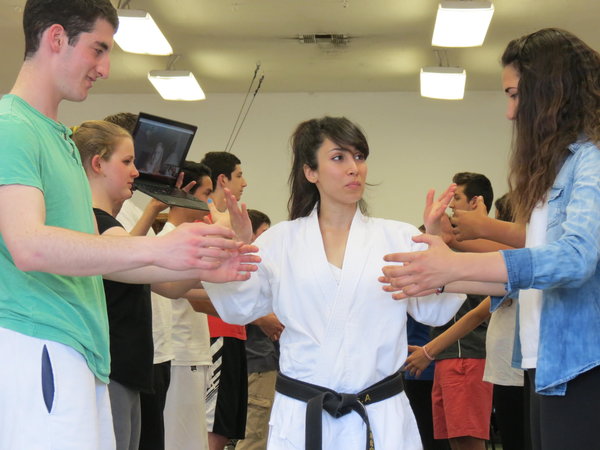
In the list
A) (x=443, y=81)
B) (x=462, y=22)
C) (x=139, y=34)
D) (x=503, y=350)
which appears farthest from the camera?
(x=443, y=81)

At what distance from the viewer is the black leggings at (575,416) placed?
175 cm

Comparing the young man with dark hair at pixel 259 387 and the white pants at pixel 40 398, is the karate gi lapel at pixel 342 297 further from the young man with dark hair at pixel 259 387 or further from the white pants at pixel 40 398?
the young man with dark hair at pixel 259 387

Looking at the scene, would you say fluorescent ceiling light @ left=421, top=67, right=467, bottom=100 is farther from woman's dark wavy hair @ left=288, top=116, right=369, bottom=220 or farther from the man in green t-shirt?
the man in green t-shirt

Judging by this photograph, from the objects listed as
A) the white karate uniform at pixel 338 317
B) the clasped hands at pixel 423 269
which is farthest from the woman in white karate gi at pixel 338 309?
the clasped hands at pixel 423 269

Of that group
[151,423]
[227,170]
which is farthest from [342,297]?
[227,170]

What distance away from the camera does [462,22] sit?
20.6 feet

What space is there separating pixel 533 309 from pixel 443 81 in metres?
6.22

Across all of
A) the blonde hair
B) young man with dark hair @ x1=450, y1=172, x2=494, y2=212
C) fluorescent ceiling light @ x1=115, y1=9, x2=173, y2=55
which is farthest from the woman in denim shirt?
fluorescent ceiling light @ x1=115, y1=9, x2=173, y2=55

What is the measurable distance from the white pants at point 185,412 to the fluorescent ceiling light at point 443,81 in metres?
4.82

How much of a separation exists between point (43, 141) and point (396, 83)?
26.2 ft

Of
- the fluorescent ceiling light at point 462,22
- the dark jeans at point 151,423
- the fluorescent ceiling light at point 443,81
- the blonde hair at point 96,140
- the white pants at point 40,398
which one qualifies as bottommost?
the dark jeans at point 151,423

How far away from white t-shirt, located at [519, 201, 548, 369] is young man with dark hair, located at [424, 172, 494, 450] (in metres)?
1.79

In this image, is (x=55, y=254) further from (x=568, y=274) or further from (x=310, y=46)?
(x=310, y=46)

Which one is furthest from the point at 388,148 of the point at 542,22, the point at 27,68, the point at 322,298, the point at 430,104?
the point at 27,68
